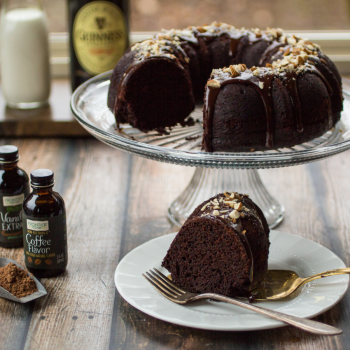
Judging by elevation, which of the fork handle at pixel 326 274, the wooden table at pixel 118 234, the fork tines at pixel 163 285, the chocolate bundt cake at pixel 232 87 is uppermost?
the chocolate bundt cake at pixel 232 87

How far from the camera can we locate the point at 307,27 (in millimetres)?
2791

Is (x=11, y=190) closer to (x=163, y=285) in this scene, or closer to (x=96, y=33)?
(x=163, y=285)

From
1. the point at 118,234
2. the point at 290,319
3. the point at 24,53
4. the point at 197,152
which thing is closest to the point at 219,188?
the point at 118,234

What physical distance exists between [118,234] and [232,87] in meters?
0.54

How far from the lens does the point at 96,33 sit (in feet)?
7.01

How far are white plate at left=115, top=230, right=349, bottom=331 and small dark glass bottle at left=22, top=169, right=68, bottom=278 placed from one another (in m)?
0.17

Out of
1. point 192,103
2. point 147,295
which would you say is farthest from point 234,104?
point 147,295

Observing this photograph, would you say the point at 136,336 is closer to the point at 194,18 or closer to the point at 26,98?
the point at 26,98

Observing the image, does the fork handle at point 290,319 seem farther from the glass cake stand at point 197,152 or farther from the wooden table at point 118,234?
the glass cake stand at point 197,152

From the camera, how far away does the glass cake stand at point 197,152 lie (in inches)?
51.6

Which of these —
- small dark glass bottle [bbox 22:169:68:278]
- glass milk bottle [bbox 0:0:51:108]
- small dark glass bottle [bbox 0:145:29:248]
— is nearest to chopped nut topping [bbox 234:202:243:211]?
small dark glass bottle [bbox 22:169:68:278]

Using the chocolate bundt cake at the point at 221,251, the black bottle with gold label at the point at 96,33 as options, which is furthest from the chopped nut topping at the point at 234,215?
the black bottle with gold label at the point at 96,33

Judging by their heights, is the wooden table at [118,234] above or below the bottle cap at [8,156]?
below

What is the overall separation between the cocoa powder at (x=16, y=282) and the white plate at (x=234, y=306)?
0.20 metres
